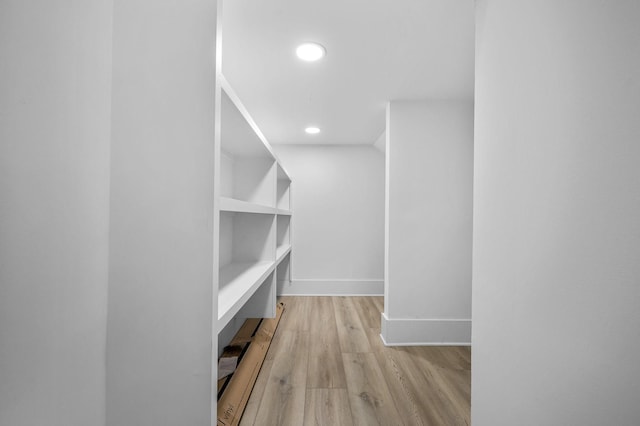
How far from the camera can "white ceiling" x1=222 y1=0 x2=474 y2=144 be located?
142 cm

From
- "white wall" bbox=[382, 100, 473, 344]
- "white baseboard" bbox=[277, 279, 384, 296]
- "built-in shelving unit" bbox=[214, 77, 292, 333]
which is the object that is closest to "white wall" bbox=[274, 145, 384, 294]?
"white baseboard" bbox=[277, 279, 384, 296]

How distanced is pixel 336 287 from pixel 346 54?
3.04 metres

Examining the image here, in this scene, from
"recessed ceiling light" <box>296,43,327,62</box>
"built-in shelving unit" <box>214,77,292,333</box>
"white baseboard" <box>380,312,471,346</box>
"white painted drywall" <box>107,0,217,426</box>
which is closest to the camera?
"white painted drywall" <box>107,0,217,426</box>

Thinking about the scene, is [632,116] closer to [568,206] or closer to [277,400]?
[568,206]

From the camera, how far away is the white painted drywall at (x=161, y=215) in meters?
0.86

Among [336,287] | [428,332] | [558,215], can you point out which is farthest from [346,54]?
[336,287]

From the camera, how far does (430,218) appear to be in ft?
8.39

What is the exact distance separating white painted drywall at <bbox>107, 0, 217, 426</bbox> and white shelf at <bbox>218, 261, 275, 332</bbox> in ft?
0.62

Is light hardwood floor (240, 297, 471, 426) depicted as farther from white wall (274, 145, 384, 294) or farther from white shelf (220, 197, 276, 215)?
white wall (274, 145, 384, 294)

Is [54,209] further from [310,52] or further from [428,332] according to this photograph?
[428,332]

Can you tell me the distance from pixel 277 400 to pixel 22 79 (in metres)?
1.76

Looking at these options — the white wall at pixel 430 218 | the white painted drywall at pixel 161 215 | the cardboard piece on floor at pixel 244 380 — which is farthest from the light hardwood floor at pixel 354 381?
the white painted drywall at pixel 161 215

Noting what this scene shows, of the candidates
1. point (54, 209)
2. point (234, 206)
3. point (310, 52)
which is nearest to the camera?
point (54, 209)

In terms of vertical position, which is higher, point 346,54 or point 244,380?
point 346,54
